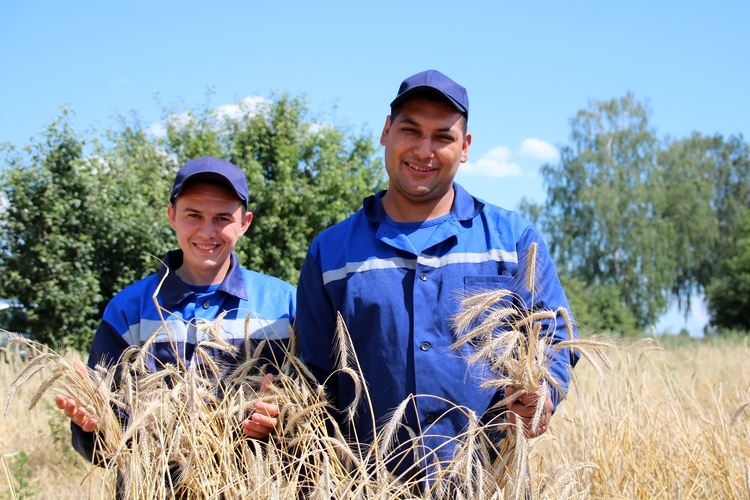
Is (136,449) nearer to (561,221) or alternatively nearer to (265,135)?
(265,135)

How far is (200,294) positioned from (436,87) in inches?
50.8

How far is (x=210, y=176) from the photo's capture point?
2932mm

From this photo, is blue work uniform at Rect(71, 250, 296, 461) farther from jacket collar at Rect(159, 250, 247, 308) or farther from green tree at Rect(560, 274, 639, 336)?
green tree at Rect(560, 274, 639, 336)

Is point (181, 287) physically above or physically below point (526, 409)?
above

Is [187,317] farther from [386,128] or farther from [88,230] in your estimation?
[88,230]

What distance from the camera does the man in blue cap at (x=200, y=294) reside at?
283cm

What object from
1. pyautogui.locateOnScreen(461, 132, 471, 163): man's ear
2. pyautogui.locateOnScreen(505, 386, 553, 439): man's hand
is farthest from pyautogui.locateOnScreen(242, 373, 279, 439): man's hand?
pyautogui.locateOnScreen(461, 132, 471, 163): man's ear

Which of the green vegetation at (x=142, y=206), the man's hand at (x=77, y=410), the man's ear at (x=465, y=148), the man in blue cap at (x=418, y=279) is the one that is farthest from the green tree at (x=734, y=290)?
the man's hand at (x=77, y=410)

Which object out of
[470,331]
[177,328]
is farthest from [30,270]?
[470,331]

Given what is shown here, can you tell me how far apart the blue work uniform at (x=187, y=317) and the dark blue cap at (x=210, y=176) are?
313 millimetres

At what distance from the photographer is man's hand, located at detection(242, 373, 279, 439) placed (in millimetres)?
2449

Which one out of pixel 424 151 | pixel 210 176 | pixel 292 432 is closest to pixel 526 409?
pixel 292 432

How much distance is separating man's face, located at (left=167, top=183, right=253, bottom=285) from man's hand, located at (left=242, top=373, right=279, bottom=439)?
671mm

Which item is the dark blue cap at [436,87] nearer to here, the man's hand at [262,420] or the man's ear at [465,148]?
the man's ear at [465,148]
